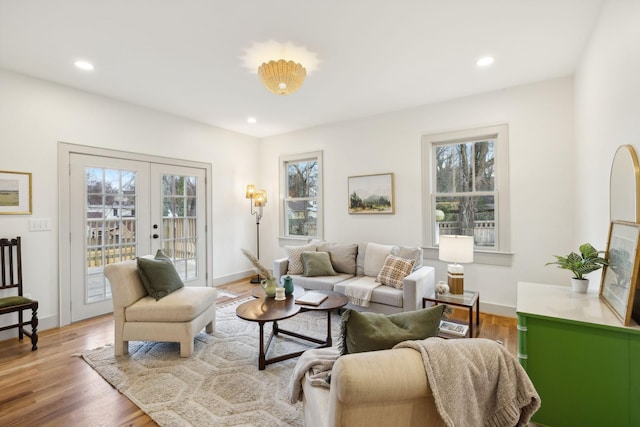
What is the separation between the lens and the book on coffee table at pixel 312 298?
8.91 feet

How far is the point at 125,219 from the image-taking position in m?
3.92

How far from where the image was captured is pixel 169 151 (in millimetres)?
4379

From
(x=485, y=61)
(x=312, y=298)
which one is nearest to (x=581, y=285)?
(x=312, y=298)

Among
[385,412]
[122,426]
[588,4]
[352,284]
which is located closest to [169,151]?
[352,284]

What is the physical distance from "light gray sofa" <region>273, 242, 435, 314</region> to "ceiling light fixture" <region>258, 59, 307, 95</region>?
2.22 metres

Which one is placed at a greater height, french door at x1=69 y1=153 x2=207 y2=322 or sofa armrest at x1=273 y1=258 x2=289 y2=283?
french door at x1=69 y1=153 x2=207 y2=322

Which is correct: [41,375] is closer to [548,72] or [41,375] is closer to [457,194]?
[457,194]

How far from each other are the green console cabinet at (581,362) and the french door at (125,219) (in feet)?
14.3

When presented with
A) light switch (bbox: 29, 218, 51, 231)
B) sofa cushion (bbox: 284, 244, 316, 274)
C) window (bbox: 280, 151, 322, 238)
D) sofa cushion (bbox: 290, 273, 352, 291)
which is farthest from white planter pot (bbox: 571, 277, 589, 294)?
light switch (bbox: 29, 218, 51, 231)

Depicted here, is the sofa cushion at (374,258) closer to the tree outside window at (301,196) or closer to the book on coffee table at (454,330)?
the book on coffee table at (454,330)

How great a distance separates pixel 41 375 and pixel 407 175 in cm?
431

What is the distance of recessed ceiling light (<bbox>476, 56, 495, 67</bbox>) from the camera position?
9.22 ft

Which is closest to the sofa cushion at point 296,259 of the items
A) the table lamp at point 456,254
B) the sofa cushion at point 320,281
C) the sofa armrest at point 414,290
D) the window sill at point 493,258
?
the sofa cushion at point 320,281

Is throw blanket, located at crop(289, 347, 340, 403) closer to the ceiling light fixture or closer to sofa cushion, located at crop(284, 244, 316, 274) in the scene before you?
the ceiling light fixture
